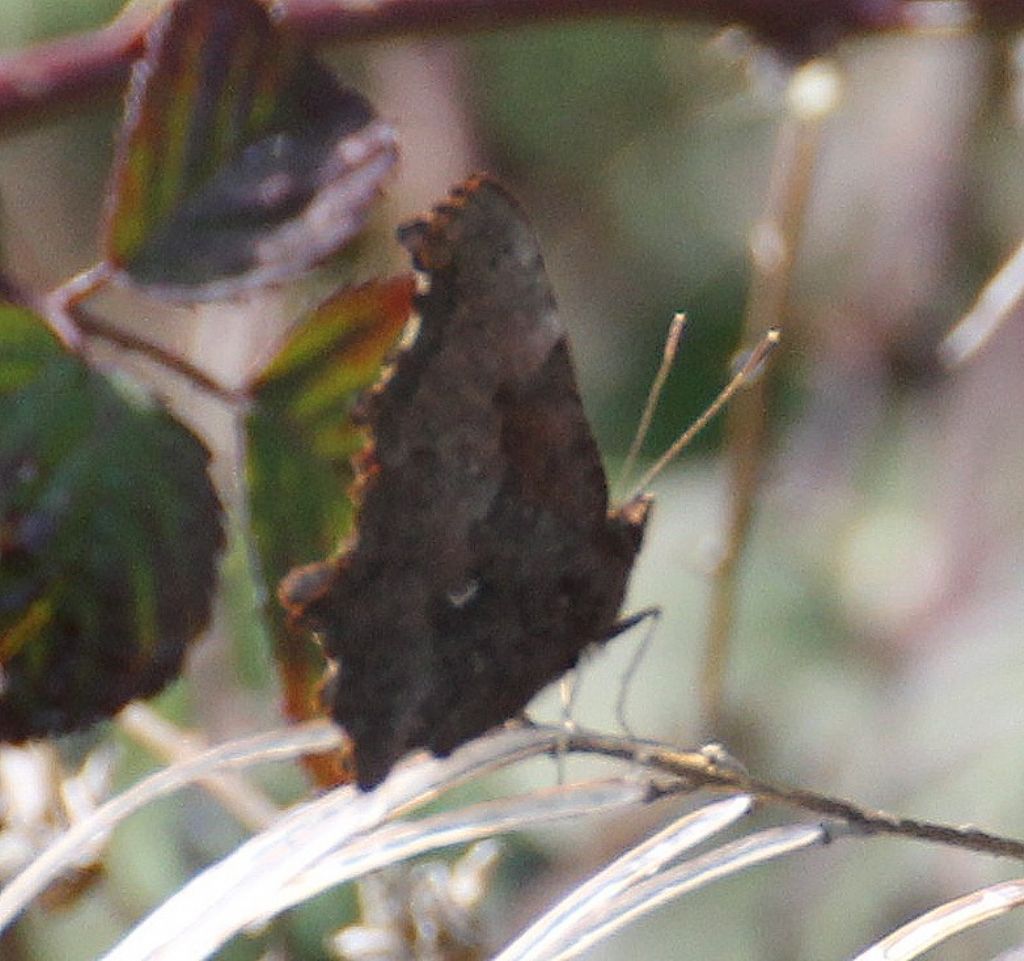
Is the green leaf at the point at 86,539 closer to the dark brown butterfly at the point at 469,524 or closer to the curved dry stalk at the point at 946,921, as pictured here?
the dark brown butterfly at the point at 469,524

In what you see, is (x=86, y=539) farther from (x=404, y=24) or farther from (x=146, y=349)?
(x=404, y=24)

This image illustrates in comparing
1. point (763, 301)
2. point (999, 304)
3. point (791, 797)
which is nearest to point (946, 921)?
point (791, 797)

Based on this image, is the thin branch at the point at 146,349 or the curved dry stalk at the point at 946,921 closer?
the curved dry stalk at the point at 946,921

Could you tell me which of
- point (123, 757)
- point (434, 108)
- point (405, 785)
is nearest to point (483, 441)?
point (405, 785)

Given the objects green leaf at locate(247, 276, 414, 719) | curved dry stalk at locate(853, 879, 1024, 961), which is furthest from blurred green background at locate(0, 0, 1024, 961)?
curved dry stalk at locate(853, 879, 1024, 961)

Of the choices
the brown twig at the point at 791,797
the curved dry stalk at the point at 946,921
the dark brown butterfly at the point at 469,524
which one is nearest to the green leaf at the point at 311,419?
the dark brown butterfly at the point at 469,524

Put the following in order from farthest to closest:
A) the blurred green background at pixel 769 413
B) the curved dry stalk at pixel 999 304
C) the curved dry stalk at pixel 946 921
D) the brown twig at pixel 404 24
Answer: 1. the blurred green background at pixel 769 413
2. the curved dry stalk at pixel 999 304
3. the brown twig at pixel 404 24
4. the curved dry stalk at pixel 946 921
